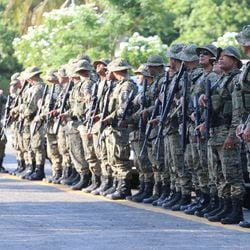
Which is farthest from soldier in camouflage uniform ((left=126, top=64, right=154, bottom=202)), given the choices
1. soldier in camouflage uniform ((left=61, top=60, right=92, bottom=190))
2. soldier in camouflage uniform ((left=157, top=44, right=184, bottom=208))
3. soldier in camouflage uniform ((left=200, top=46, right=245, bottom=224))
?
soldier in camouflage uniform ((left=200, top=46, right=245, bottom=224))

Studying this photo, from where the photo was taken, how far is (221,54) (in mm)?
14867

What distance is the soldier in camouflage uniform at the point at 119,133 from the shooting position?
60.6 feet

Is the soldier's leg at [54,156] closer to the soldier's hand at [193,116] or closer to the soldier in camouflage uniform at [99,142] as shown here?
the soldier in camouflage uniform at [99,142]

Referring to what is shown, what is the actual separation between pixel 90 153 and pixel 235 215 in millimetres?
5597

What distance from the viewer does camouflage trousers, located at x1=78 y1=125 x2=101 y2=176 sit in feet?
65.0

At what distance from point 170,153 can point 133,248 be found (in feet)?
14.8

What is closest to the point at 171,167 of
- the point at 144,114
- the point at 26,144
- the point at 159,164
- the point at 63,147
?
the point at 159,164

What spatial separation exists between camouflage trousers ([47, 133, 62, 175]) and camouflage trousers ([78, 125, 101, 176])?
2153 millimetres

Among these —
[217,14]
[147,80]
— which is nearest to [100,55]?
[217,14]

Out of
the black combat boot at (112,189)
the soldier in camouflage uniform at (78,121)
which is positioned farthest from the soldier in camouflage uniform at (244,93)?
the soldier in camouflage uniform at (78,121)

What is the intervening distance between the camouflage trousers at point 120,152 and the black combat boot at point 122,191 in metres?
0.07

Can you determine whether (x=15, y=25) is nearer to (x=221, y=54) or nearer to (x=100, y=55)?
(x=100, y=55)

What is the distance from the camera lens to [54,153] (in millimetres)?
22266

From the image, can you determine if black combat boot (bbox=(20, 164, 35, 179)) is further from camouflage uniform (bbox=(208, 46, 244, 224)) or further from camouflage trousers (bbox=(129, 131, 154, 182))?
camouflage uniform (bbox=(208, 46, 244, 224))
